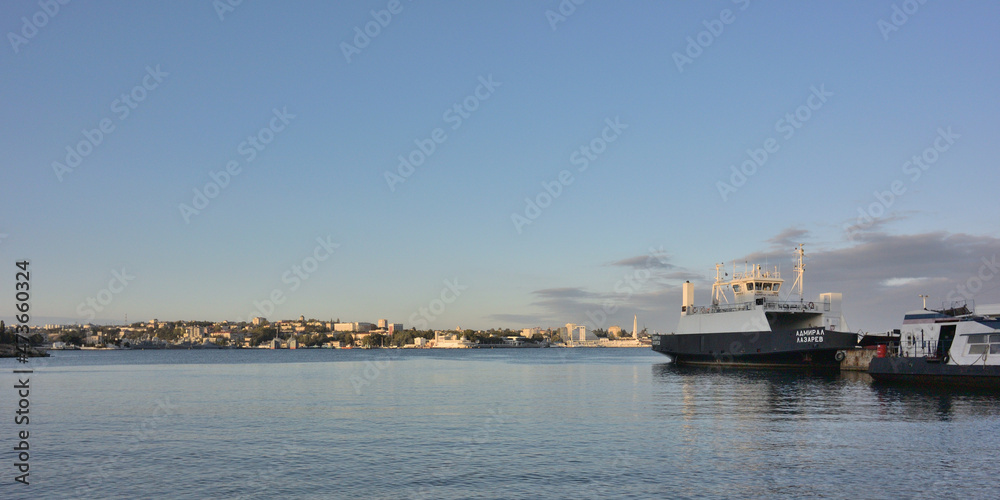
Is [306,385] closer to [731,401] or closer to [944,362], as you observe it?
[731,401]

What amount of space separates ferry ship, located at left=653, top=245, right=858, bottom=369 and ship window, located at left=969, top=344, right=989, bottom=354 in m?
19.5

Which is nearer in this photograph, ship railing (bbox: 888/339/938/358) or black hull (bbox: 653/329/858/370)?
ship railing (bbox: 888/339/938/358)

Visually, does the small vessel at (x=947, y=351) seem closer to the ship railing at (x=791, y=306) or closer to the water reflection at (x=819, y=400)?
the water reflection at (x=819, y=400)

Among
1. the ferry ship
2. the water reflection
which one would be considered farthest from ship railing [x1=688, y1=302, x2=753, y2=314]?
the water reflection

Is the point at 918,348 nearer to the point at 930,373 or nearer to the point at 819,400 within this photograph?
the point at 930,373

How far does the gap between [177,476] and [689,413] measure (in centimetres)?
2375

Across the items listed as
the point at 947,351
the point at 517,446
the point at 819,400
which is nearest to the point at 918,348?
the point at 947,351

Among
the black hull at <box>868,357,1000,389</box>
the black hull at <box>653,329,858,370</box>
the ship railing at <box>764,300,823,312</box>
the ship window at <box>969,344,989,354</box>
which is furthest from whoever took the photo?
the ship railing at <box>764,300,823,312</box>

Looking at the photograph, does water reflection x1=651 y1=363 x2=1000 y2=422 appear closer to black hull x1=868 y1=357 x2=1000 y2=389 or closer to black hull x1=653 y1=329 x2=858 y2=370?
black hull x1=868 y1=357 x2=1000 y2=389

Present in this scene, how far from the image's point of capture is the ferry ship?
65312 mm

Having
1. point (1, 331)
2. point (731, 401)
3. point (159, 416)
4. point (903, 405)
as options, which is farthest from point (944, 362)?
point (1, 331)

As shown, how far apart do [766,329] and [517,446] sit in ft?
173

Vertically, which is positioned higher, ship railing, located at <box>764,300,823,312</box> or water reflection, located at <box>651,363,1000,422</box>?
ship railing, located at <box>764,300,823,312</box>

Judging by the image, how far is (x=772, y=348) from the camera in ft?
224
